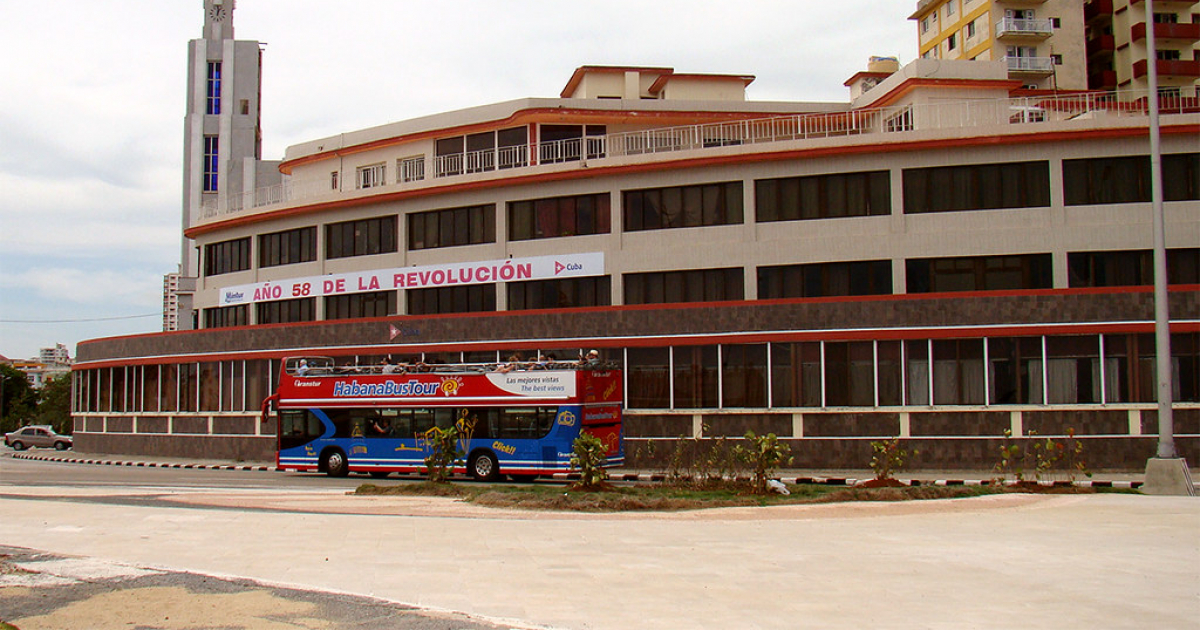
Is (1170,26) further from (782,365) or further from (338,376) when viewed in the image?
(338,376)

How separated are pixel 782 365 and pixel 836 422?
229 centimetres

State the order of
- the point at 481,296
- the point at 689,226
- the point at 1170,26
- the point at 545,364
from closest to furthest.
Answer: the point at 545,364, the point at 689,226, the point at 481,296, the point at 1170,26

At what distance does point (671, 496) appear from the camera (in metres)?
20.1

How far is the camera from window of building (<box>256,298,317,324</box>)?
41781 mm

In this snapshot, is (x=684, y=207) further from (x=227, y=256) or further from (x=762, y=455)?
(x=227, y=256)

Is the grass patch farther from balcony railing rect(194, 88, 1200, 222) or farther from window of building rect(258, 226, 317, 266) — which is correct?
window of building rect(258, 226, 317, 266)

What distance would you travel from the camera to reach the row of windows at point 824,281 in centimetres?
3088

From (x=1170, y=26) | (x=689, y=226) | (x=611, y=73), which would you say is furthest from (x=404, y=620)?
(x=1170, y=26)

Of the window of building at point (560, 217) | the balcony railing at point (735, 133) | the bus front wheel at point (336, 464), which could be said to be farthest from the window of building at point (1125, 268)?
the bus front wheel at point (336, 464)

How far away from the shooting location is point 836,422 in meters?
29.8

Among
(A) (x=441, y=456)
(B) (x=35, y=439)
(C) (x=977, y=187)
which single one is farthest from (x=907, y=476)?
(B) (x=35, y=439)

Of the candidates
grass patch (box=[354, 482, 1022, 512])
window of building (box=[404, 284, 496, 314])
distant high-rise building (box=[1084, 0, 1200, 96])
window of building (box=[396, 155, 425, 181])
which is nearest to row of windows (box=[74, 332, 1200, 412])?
window of building (box=[404, 284, 496, 314])

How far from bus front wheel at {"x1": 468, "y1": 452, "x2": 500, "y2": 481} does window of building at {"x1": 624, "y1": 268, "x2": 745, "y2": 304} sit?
937 cm

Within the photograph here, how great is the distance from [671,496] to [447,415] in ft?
32.4
